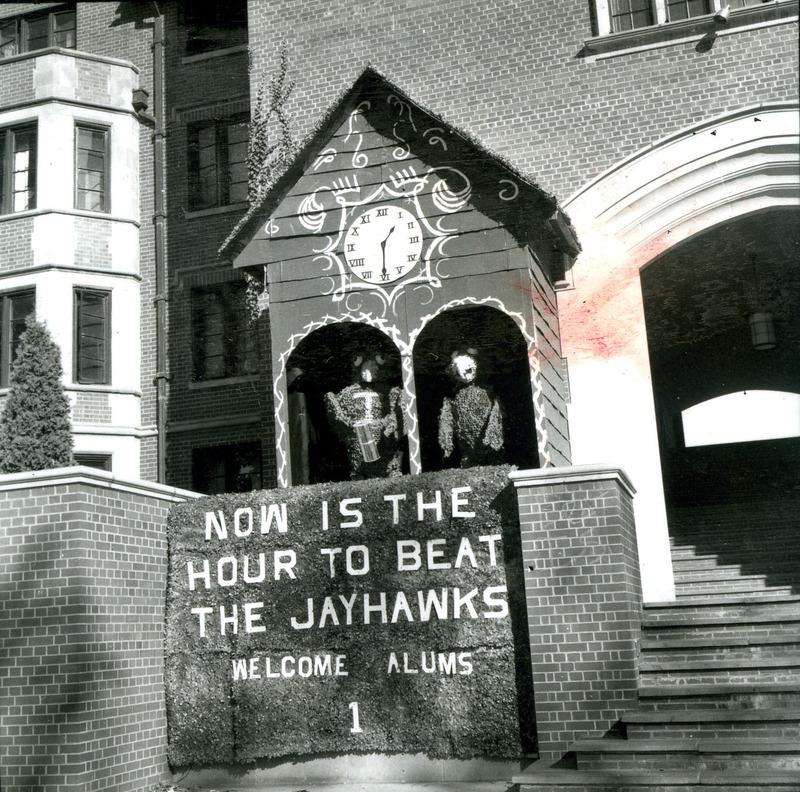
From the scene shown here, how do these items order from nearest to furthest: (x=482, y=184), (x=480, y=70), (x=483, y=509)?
(x=483, y=509) < (x=482, y=184) < (x=480, y=70)

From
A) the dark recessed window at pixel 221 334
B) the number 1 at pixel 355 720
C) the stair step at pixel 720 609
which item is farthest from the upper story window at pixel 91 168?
the stair step at pixel 720 609

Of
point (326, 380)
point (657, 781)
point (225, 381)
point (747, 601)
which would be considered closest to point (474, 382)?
point (326, 380)

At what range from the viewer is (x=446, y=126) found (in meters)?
10.6

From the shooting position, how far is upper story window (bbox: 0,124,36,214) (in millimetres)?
19062

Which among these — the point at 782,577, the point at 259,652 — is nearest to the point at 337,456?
the point at 259,652

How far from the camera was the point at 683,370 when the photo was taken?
1848 centimetres

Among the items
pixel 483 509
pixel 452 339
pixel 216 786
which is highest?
pixel 452 339

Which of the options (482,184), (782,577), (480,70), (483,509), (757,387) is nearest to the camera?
(483,509)

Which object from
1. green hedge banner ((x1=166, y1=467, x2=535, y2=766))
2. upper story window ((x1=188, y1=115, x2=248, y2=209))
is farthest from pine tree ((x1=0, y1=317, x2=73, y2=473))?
green hedge banner ((x1=166, y1=467, x2=535, y2=766))

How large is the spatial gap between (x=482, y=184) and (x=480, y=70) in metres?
3.37

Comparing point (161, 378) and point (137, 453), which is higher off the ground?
point (161, 378)

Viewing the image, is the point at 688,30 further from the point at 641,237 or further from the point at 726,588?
the point at 726,588

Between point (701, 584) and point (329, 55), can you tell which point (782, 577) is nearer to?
point (701, 584)

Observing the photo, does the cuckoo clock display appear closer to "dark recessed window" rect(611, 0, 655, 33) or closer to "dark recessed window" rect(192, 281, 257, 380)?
"dark recessed window" rect(611, 0, 655, 33)
